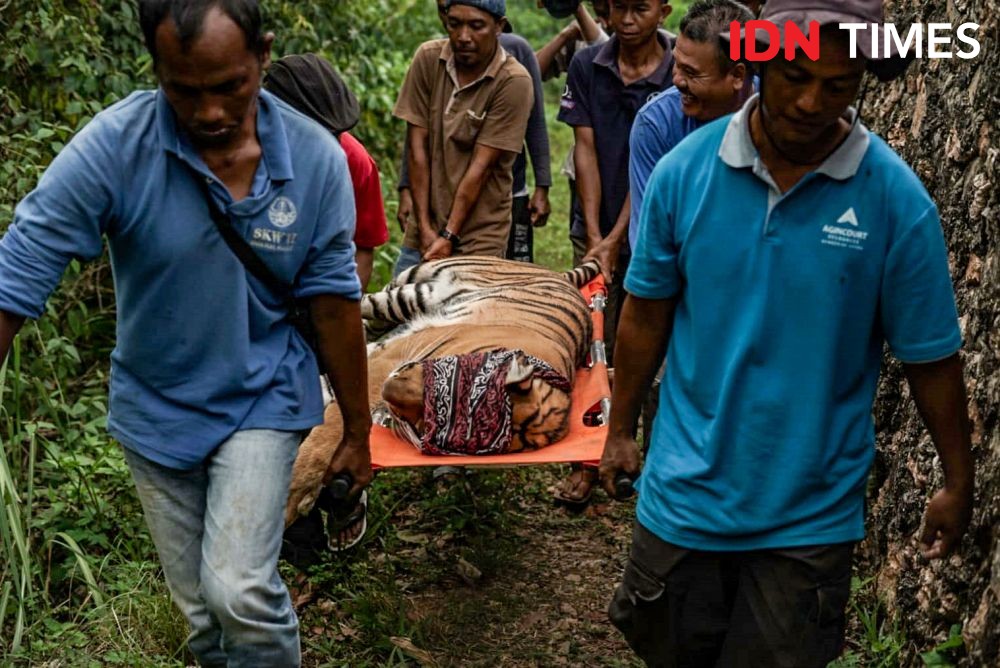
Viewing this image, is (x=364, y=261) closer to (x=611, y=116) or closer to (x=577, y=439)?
(x=577, y=439)

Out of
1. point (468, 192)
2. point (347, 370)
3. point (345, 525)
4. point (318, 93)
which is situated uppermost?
point (318, 93)

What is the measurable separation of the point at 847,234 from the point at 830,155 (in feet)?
0.56

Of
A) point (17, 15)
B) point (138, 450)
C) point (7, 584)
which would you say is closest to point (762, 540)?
point (138, 450)

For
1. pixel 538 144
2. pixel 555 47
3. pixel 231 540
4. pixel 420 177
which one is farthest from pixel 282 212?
pixel 555 47

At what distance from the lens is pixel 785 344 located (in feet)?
8.75

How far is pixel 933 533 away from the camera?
2848mm

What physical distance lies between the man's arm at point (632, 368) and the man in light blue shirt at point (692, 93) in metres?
1.33

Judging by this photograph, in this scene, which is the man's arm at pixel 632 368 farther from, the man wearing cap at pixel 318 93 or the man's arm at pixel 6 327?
the man wearing cap at pixel 318 93

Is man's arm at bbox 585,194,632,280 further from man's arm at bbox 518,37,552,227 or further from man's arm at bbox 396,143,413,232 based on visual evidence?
man's arm at bbox 396,143,413,232

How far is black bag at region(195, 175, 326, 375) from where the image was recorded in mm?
2922

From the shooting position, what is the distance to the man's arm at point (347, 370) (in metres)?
3.16

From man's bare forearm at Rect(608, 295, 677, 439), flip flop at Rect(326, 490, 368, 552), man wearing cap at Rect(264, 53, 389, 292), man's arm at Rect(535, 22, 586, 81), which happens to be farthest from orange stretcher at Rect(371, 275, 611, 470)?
man's arm at Rect(535, 22, 586, 81)

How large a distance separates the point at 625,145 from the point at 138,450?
3.41 metres

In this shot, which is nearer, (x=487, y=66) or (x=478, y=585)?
(x=478, y=585)
